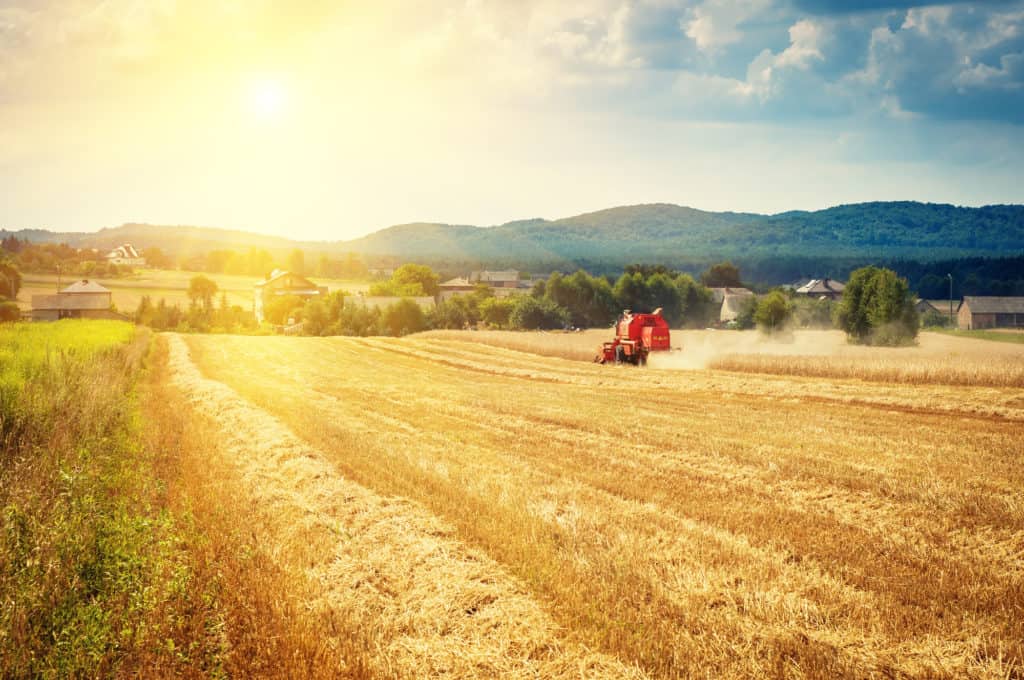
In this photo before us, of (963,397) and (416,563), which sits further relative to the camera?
(963,397)

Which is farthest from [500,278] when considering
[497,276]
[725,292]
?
[725,292]

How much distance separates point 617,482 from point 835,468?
3715 millimetres

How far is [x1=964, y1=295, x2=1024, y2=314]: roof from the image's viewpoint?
84.4 meters

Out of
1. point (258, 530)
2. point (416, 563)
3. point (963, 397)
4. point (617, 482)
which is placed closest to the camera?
point (416, 563)

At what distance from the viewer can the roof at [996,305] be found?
84.4m

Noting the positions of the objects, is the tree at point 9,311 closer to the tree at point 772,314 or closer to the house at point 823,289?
the tree at point 772,314

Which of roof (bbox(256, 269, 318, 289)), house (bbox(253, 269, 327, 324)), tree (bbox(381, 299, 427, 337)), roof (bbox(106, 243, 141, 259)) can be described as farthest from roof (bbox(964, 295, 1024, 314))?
roof (bbox(106, 243, 141, 259))

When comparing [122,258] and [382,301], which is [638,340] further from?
[122,258]

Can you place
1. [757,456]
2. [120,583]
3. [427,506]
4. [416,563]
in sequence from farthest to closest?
[757,456], [427,506], [416,563], [120,583]

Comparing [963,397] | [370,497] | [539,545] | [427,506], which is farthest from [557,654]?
[963,397]

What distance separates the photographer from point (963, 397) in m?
18.3

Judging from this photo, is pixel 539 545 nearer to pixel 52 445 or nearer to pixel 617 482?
pixel 617 482

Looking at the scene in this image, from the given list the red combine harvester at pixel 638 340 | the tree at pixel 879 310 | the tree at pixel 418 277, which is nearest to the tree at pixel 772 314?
the tree at pixel 879 310

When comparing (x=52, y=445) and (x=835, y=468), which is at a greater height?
(x=52, y=445)
